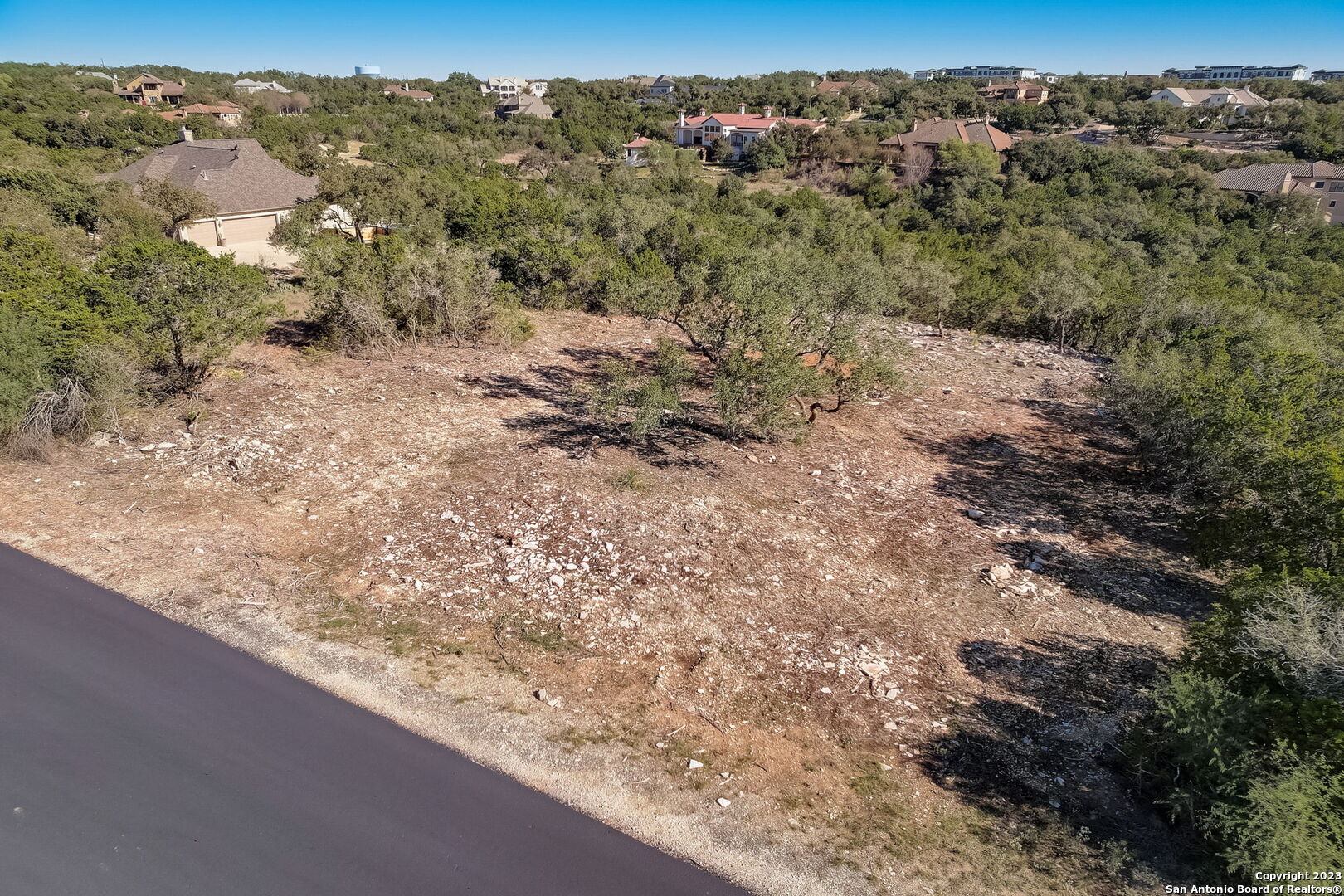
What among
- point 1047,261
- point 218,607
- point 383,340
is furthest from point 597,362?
point 1047,261

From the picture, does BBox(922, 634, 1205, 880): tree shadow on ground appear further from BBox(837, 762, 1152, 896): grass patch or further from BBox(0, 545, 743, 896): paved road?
BBox(0, 545, 743, 896): paved road

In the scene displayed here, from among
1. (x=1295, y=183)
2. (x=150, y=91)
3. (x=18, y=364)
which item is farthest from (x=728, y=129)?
(x=18, y=364)

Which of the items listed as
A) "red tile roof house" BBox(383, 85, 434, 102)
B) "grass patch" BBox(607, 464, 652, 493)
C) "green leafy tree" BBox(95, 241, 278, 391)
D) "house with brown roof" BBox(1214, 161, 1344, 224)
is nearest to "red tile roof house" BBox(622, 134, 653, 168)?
"red tile roof house" BBox(383, 85, 434, 102)

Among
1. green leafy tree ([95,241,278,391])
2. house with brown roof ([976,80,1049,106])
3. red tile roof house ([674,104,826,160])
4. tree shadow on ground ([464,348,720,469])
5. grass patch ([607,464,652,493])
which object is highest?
house with brown roof ([976,80,1049,106])

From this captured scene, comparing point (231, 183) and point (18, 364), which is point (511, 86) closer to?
point (231, 183)

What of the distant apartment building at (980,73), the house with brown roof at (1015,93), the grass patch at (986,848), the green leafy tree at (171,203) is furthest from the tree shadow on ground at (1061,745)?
the distant apartment building at (980,73)

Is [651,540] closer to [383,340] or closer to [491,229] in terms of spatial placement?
[383,340]

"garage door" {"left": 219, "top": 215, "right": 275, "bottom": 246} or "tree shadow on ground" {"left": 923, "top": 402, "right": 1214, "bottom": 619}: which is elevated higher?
"garage door" {"left": 219, "top": 215, "right": 275, "bottom": 246}
